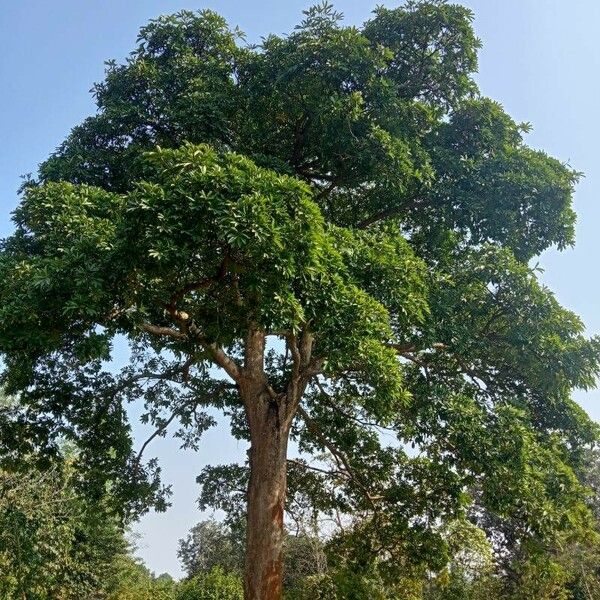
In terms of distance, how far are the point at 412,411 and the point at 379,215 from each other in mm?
3304

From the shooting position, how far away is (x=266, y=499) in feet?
25.5

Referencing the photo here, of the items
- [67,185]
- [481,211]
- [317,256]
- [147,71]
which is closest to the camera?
[317,256]

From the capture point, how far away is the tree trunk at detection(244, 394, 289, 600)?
741 cm

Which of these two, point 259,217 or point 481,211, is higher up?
point 481,211

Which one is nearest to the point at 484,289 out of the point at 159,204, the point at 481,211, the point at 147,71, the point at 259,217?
the point at 481,211

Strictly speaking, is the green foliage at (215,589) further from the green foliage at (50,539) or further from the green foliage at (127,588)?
the green foliage at (127,588)

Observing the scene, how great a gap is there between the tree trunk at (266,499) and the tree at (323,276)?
3cm

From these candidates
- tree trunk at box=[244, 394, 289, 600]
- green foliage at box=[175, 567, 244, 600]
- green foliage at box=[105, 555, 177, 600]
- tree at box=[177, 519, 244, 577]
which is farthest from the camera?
tree at box=[177, 519, 244, 577]

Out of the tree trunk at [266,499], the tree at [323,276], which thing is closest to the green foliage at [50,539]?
the tree at [323,276]

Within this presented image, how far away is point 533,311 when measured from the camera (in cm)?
729

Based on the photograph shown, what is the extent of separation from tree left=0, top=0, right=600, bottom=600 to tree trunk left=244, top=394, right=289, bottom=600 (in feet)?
0.09

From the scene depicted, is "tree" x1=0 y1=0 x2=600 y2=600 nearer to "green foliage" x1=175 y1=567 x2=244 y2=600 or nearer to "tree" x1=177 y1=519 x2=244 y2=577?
"green foliage" x1=175 y1=567 x2=244 y2=600

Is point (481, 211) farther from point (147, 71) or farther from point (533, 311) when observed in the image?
point (147, 71)

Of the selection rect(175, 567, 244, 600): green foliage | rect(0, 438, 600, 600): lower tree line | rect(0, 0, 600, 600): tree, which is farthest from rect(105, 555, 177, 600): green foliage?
rect(0, 0, 600, 600): tree
